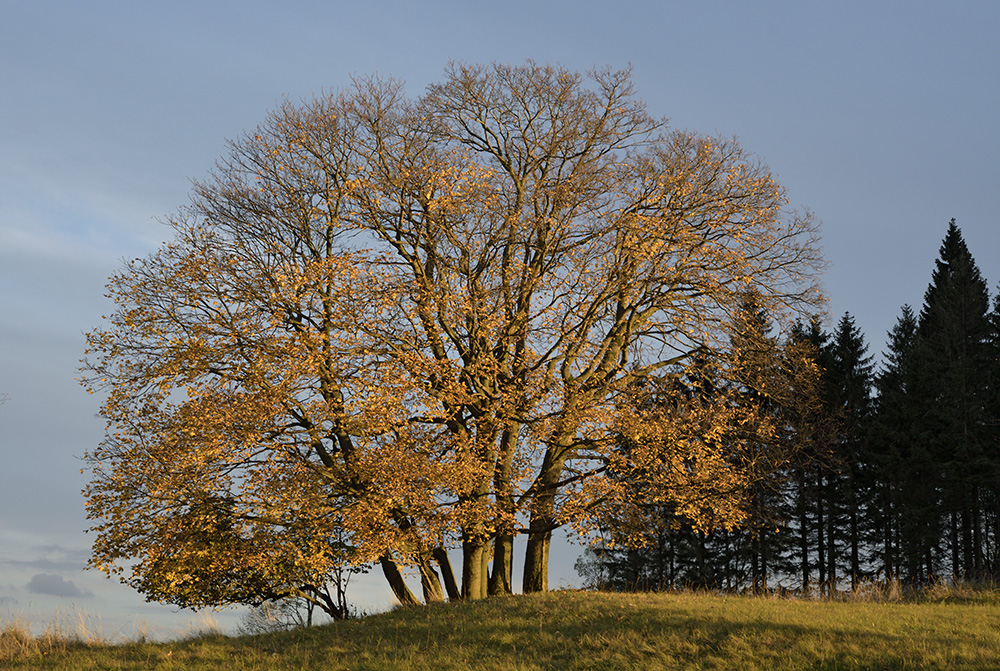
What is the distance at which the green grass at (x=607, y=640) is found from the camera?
1297 cm

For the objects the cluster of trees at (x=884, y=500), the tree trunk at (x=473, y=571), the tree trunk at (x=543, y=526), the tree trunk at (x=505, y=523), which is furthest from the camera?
the cluster of trees at (x=884, y=500)

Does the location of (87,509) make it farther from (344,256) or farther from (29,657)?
(344,256)

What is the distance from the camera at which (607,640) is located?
1416cm

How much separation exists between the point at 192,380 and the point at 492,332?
22.7ft

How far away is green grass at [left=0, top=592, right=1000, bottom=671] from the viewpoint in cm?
1297

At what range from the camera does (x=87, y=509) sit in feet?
59.5

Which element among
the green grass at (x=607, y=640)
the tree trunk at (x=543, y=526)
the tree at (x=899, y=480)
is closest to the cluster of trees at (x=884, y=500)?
the tree at (x=899, y=480)

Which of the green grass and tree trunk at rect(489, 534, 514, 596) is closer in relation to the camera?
the green grass

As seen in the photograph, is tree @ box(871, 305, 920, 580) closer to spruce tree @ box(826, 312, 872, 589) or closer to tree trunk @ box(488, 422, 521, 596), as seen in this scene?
spruce tree @ box(826, 312, 872, 589)

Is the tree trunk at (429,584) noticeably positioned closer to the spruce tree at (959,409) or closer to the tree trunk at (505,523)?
the tree trunk at (505,523)

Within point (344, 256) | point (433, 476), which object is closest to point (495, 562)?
point (433, 476)

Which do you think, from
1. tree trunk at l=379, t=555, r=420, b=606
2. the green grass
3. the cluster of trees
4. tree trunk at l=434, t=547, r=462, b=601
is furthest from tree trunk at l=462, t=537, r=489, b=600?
the cluster of trees

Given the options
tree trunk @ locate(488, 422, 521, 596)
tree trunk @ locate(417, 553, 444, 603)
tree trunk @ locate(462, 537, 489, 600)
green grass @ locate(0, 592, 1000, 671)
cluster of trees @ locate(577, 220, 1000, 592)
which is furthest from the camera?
cluster of trees @ locate(577, 220, 1000, 592)

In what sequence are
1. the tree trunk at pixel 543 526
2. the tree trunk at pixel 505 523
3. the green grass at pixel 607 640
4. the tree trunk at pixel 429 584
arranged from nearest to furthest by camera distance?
the green grass at pixel 607 640 < the tree trunk at pixel 505 523 < the tree trunk at pixel 543 526 < the tree trunk at pixel 429 584
